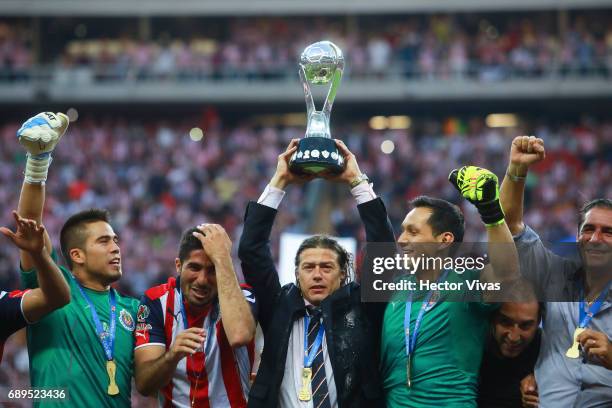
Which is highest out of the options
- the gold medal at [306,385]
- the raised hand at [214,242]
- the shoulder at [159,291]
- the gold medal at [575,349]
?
the raised hand at [214,242]

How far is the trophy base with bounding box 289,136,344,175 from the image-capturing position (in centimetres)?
470

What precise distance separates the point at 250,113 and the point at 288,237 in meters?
20.4

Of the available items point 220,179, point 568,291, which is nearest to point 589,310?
point 568,291

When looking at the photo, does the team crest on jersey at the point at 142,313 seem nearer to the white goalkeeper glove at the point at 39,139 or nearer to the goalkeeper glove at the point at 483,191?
the white goalkeeper glove at the point at 39,139

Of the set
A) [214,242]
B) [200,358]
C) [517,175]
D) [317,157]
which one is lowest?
[200,358]

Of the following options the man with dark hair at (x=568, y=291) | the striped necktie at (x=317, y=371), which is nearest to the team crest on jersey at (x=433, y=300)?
the man with dark hair at (x=568, y=291)

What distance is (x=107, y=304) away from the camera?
5184mm

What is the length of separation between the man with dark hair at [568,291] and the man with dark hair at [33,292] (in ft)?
7.08

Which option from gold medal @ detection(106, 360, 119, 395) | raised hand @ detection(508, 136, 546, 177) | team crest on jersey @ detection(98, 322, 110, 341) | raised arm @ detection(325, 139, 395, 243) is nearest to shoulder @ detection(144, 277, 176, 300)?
team crest on jersey @ detection(98, 322, 110, 341)

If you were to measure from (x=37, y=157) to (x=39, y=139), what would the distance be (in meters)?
0.13

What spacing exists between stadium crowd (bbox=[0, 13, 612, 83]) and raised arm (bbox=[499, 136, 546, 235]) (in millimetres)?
22407

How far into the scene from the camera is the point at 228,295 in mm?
4828

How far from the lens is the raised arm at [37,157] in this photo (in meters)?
4.76

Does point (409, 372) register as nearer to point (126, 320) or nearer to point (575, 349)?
point (575, 349)
